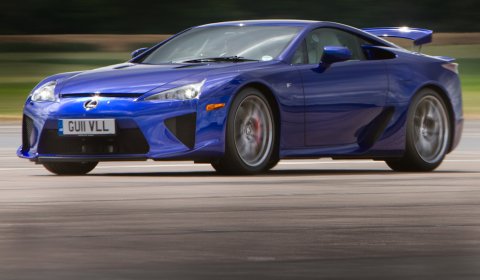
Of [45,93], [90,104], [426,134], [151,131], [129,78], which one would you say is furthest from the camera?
[426,134]

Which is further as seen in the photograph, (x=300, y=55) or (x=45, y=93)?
(x=300, y=55)

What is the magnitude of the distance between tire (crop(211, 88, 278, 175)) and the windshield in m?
0.54

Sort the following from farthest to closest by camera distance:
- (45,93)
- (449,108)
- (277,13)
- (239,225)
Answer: (277,13) → (449,108) → (45,93) → (239,225)

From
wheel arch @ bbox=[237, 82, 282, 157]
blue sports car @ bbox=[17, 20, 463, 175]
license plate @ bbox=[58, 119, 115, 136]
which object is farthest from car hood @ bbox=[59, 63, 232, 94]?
wheel arch @ bbox=[237, 82, 282, 157]

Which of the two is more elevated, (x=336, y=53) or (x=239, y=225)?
(x=336, y=53)

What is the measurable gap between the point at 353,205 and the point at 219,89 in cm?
215

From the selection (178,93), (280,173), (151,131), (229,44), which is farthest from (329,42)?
(151,131)

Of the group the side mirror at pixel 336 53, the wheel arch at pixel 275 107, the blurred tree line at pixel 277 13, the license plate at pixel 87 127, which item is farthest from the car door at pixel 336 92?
the blurred tree line at pixel 277 13

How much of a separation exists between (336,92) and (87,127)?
2019 mm

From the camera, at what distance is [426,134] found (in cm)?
1232

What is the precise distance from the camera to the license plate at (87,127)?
35.3 ft

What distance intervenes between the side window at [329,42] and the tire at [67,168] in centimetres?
192

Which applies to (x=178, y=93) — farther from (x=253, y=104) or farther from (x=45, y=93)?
(x=45, y=93)

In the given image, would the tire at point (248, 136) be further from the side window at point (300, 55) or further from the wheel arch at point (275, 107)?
the side window at point (300, 55)
